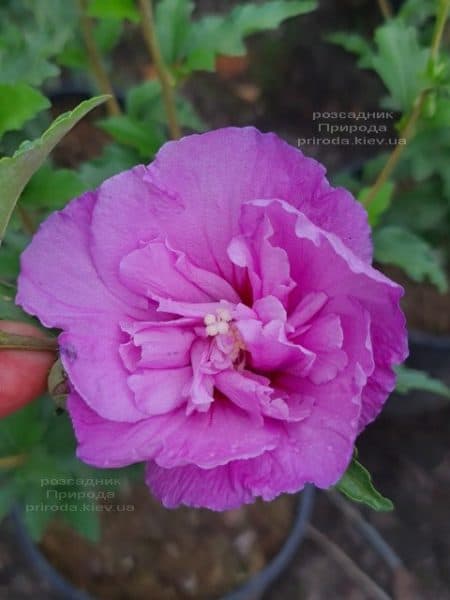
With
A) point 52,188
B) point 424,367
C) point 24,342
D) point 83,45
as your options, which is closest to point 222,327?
point 24,342

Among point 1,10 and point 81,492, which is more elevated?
point 1,10

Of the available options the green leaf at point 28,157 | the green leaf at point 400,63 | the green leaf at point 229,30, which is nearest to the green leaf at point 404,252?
the green leaf at point 400,63

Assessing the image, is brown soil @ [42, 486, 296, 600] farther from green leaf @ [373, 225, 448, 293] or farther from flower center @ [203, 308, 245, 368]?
flower center @ [203, 308, 245, 368]

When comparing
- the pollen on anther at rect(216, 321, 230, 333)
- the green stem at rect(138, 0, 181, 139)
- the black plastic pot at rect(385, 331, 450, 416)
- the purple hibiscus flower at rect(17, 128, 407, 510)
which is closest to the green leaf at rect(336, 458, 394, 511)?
the purple hibiscus flower at rect(17, 128, 407, 510)

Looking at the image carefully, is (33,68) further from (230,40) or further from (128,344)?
(128,344)

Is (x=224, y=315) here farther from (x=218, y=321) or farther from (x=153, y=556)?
(x=153, y=556)

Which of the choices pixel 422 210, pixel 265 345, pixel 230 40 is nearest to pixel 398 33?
pixel 230 40
